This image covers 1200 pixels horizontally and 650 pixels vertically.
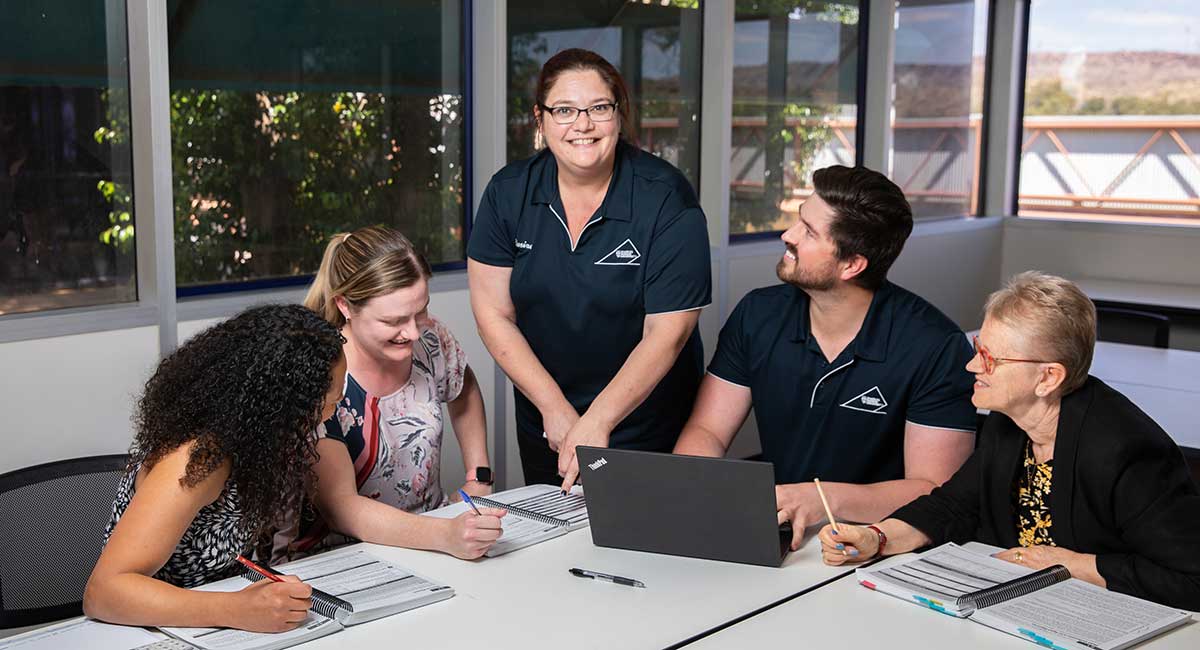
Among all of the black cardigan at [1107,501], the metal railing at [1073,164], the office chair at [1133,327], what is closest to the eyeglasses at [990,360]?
the black cardigan at [1107,501]

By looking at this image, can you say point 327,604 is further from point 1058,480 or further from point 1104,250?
point 1104,250

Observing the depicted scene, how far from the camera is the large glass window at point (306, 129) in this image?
328 cm

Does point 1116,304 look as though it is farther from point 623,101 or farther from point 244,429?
point 244,429

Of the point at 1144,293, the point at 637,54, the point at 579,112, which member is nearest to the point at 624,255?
the point at 579,112

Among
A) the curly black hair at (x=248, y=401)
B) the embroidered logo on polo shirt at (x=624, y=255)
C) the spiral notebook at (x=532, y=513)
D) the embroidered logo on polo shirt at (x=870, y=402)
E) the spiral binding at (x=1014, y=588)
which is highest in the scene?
the embroidered logo on polo shirt at (x=624, y=255)

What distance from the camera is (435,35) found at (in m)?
3.88

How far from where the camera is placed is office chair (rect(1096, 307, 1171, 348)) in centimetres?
430

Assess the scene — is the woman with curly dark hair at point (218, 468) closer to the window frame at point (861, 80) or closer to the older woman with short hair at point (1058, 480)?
the older woman with short hair at point (1058, 480)

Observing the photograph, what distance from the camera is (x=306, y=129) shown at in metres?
3.57

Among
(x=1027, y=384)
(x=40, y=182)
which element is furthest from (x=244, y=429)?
(x=40, y=182)

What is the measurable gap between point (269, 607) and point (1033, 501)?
4.49 ft

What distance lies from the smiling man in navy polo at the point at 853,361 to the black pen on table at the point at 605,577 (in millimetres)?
627

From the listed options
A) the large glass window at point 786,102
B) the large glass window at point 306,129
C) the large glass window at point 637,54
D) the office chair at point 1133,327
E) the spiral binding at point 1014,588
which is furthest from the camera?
the large glass window at point 786,102

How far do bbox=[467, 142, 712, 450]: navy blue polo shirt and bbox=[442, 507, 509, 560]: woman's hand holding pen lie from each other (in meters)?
0.78
